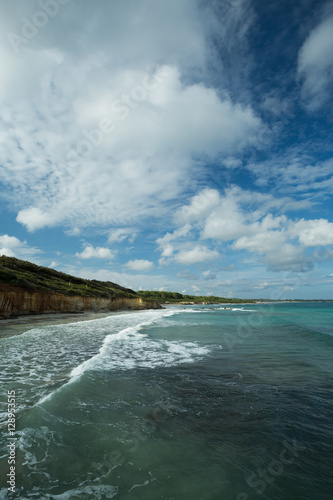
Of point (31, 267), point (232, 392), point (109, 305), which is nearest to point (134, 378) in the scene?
point (232, 392)

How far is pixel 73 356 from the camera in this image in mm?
13328

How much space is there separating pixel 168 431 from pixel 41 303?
144 feet

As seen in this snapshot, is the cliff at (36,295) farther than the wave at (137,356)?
Yes

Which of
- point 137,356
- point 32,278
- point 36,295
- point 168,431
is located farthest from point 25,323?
point 168,431

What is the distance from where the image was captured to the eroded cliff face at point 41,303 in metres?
34.8

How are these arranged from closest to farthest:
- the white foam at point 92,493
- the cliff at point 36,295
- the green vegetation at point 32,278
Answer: the white foam at point 92,493 → the cliff at point 36,295 → the green vegetation at point 32,278

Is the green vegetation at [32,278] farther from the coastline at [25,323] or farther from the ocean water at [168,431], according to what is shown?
the ocean water at [168,431]

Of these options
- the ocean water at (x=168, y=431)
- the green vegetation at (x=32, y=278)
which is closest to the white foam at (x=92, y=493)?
the ocean water at (x=168, y=431)

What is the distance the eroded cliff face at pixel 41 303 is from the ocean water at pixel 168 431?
27.6m

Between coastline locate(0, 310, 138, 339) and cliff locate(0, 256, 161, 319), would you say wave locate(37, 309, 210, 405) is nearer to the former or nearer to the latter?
coastline locate(0, 310, 138, 339)

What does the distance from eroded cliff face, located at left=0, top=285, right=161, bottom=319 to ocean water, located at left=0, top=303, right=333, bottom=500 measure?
90.7 ft

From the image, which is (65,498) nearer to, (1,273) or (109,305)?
(1,273)

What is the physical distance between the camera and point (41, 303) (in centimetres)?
4350

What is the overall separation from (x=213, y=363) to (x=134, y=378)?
4.27m
